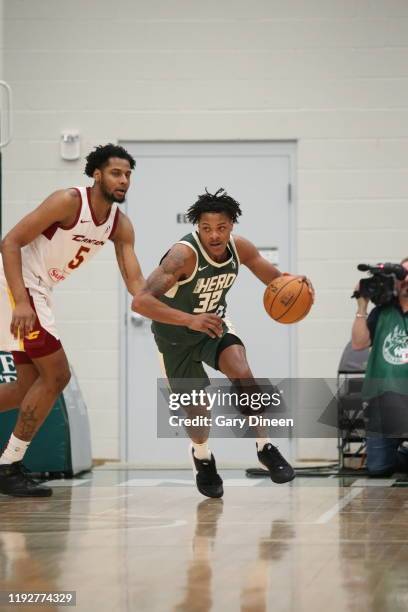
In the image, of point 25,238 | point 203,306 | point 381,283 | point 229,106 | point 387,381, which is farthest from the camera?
point 229,106

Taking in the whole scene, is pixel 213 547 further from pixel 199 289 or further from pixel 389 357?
pixel 389 357

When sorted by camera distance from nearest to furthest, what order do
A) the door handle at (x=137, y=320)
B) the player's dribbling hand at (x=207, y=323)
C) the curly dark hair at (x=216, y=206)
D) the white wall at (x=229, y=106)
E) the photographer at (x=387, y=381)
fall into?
the player's dribbling hand at (x=207, y=323) < the curly dark hair at (x=216, y=206) < the photographer at (x=387, y=381) < the white wall at (x=229, y=106) < the door handle at (x=137, y=320)

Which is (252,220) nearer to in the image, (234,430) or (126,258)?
(234,430)

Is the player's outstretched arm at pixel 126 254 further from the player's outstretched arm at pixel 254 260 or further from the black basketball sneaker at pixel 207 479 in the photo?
the black basketball sneaker at pixel 207 479

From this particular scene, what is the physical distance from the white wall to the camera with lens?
1.93 m

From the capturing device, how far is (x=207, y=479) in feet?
20.3

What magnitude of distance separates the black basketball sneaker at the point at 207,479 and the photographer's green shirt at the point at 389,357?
1.60m

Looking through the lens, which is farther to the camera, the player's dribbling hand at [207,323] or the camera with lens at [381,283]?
the camera with lens at [381,283]

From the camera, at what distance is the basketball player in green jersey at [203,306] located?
584cm

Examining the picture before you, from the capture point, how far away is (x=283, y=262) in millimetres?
9523

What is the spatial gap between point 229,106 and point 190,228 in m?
1.07

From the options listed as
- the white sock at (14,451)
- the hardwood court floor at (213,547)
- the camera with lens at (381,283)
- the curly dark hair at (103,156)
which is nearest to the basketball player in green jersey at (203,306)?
the hardwood court floor at (213,547)

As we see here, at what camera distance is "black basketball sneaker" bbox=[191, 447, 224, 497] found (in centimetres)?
616

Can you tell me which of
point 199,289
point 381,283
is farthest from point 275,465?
point 381,283
